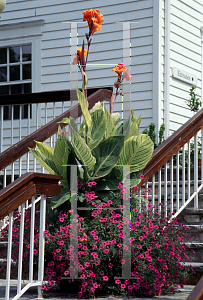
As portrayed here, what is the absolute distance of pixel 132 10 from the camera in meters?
6.21

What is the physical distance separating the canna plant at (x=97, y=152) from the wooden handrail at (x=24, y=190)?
20 cm

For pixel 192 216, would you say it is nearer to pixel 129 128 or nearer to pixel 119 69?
pixel 129 128

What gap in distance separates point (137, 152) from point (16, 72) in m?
4.54

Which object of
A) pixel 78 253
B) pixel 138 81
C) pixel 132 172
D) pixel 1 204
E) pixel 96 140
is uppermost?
pixel 138 81

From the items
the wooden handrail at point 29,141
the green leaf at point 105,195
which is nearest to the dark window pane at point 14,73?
the wooden handrail at point 29,141

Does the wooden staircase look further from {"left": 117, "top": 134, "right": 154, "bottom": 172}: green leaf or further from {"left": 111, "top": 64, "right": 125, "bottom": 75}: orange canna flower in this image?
{"left": 111, "top": 64, "right": 125, "bottom": 75}: orange canna flower

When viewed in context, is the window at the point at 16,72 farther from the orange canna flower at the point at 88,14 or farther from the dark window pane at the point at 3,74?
the orange canna flower at the point at 88,14

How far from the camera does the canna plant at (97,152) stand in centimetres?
275

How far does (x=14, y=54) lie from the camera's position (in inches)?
273

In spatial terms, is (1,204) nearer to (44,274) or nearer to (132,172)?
(44,274)

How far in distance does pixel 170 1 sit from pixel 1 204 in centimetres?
510

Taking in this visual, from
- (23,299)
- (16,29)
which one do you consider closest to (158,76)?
(16,29)

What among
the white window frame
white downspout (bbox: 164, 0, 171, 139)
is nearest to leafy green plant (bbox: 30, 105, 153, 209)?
white downspout (bbox: 164, 0, 171, 139)

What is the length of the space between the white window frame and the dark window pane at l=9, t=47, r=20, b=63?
0.08 m
